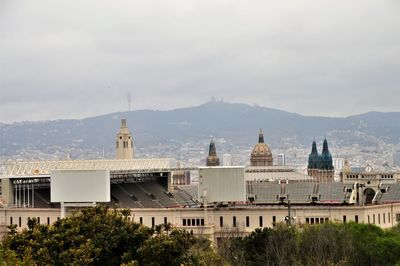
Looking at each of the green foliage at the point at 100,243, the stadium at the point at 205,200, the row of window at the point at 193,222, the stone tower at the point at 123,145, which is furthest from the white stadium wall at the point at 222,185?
the stone tower at the point at 123,145

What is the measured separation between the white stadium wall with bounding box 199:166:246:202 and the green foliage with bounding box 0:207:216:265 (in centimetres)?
5368

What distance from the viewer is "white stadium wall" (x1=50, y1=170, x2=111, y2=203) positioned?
399ft

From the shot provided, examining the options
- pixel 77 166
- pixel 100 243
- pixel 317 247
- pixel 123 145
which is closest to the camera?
pixel 100 243

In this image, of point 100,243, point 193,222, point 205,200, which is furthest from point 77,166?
point 100,243

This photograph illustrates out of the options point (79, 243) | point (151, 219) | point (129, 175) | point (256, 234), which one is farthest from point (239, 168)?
point (79, 243)

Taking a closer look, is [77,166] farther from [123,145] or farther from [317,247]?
[123,145]

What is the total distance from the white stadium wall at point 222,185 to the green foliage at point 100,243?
53684mm

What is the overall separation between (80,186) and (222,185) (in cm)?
1391

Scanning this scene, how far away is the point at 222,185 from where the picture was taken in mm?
124125

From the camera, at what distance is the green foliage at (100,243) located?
212ft

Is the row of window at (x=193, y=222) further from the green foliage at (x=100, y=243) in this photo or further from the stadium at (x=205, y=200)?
the green foliage at (x=100, y=243)

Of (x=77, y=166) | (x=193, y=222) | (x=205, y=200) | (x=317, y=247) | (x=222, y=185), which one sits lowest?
(x=317, y=247)

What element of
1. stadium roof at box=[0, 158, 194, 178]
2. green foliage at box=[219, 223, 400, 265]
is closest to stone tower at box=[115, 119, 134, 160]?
stadium roof at box=[0, 158, 194, 178]

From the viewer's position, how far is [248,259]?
9206cm
